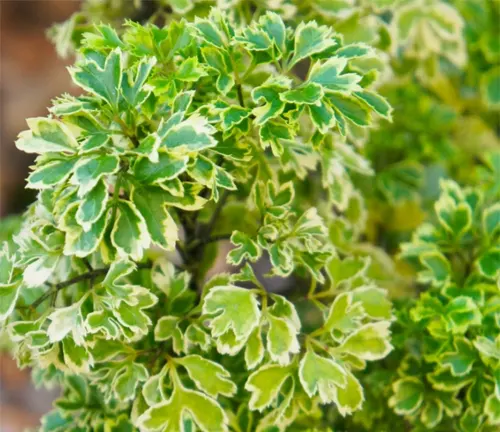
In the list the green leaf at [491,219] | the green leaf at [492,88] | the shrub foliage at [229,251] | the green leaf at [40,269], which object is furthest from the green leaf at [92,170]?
the green leaf at [492,88]

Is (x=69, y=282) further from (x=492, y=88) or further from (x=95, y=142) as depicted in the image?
(x=492, y=88)

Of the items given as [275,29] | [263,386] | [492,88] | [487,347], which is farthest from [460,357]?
[492,88]

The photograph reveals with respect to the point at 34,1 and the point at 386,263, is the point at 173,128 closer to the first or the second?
Answer: the point at 386,263

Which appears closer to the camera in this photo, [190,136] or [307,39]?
[190,136]

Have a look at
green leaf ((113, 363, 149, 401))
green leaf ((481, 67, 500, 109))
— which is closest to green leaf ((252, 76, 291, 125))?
green leaf ((113, 363, 149, 401))

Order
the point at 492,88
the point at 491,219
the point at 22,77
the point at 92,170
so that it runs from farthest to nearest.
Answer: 1. the point at 22,77
2. the point at 492,88
3. the point at 491,219
4. the point at 92,170

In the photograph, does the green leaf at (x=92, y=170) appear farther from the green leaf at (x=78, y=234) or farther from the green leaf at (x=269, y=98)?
the green leaf at (x=269, y=98)

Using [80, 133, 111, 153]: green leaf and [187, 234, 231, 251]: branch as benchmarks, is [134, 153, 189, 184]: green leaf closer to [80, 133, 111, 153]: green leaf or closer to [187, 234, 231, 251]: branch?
[80, 133, 111, 153]: green leaf
